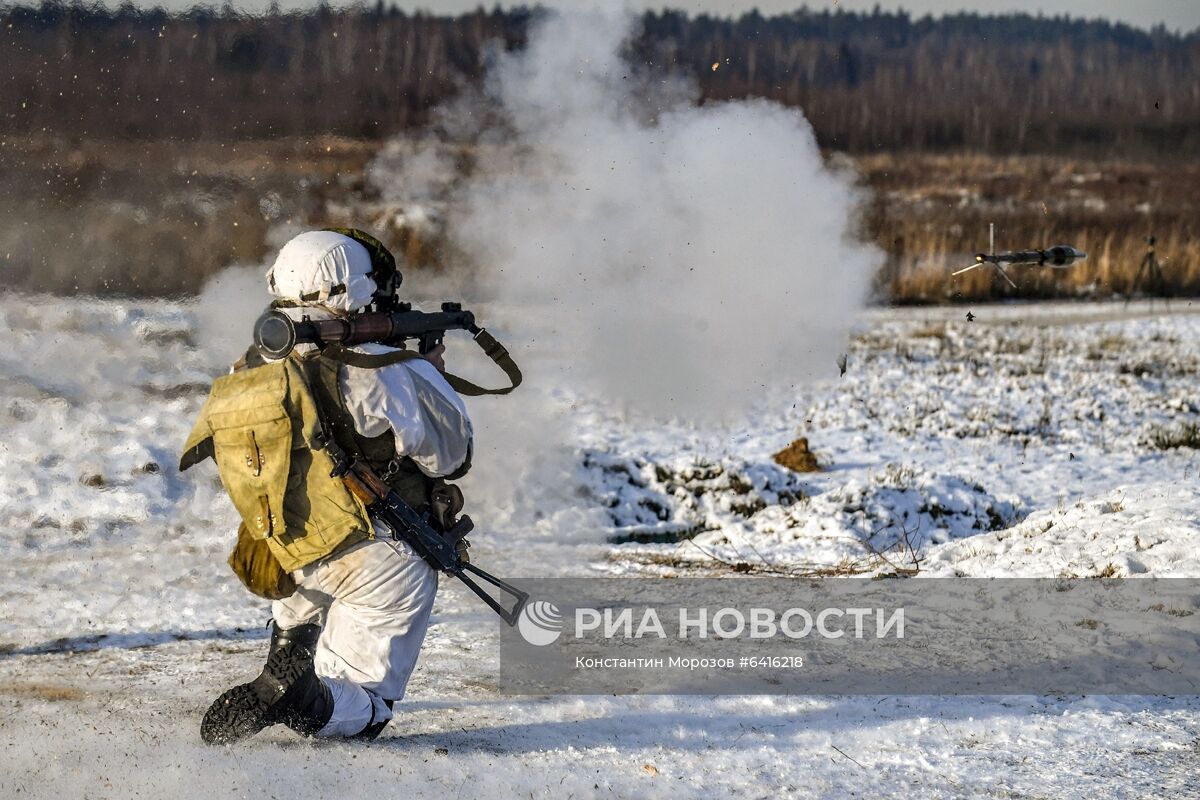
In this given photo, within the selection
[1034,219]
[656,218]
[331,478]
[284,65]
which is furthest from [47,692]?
[1034,219]

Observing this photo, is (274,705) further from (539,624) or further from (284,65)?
(284,65)

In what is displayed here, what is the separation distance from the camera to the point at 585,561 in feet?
31.8

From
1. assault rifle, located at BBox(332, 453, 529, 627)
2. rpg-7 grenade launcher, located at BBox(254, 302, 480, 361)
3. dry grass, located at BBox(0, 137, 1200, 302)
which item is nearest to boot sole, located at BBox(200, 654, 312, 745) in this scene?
assault rifle, located at BBox(332, 453, 529, 627)

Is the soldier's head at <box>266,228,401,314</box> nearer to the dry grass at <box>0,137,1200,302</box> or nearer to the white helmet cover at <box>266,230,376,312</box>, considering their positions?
the white helmet cover at <box>266,230,376,312</box>

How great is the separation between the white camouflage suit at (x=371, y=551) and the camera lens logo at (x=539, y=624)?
2091 millimetres

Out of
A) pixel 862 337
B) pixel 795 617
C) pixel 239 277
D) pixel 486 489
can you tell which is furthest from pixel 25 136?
pixel 862 337

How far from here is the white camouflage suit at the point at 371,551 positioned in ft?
15.9

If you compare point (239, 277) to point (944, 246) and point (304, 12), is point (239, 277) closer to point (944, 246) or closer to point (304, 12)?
point (304, 12)

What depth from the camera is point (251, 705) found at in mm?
4805

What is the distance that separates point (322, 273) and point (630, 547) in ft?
18.7

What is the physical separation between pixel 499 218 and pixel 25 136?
542cm

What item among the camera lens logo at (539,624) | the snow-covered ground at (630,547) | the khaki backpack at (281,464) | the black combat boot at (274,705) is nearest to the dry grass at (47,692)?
the snow-covered ground at (630,547)

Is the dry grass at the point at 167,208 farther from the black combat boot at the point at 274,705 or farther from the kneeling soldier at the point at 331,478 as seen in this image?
the black combat boot at the point at 274,705

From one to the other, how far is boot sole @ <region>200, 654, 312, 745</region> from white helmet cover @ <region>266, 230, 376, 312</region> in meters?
1.41
